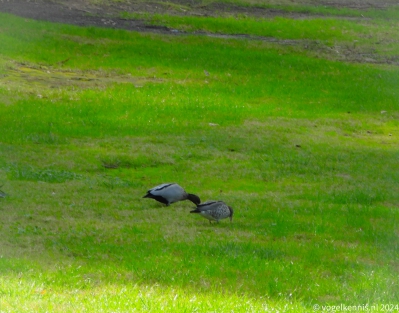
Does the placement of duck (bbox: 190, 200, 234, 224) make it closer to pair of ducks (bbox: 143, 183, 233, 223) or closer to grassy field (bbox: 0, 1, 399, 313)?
pair of ducks (bbox: 143, 183, 233, 223)

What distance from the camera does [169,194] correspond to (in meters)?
10.9

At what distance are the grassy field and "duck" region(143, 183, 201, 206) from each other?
209mm

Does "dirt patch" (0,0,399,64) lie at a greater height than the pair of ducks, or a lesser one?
greater

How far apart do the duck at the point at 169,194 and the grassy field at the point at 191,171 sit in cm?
21

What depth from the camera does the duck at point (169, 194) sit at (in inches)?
425

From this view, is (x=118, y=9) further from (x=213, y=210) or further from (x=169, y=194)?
(x=213, y=210)

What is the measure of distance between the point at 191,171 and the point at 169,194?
9.71ft

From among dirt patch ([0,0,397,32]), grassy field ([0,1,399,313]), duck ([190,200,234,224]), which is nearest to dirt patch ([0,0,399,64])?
dirt patch ([0,0,397,32])

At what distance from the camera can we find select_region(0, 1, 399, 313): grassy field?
23.9 ft

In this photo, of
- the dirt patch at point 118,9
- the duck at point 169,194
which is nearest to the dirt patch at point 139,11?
the dirt patch at point 118,9

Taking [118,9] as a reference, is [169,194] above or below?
below

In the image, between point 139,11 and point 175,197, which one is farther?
point 139,11

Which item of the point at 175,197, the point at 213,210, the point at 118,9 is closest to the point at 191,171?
the point at 175,197

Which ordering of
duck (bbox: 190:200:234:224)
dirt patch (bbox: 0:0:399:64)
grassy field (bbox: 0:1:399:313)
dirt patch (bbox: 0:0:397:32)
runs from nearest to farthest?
grassy field (bbox: 0:1:399:313) < duck (bbox: 190:200:234:224) < dirt patch (bbox: 0:0:399:64) < dirt patch (bbox: 0:0:397:32)
